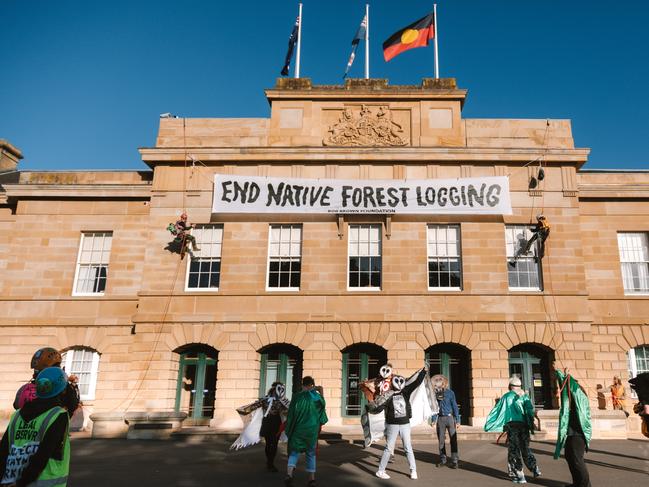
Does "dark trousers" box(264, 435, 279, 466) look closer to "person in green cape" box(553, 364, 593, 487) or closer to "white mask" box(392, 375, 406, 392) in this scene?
"white mask" box(392, 375, 406, 392)

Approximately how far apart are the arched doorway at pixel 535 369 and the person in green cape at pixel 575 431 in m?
8.87

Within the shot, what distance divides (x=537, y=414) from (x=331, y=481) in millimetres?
8784

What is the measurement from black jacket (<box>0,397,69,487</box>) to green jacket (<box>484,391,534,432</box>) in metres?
7.62

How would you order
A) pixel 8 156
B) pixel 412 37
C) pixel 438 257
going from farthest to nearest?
pixel 8 156, pixel 412 37, pixel 438 257

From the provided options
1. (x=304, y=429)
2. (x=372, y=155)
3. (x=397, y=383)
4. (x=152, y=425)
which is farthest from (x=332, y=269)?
(x=304, y=429)

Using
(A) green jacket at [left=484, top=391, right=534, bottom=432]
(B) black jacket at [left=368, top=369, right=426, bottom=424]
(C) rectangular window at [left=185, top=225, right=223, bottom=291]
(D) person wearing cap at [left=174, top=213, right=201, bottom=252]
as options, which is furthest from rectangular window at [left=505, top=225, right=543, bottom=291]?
(D) person wearing cap at [left=174, top=213, right=201, bottom=252]

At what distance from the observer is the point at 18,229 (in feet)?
63.9

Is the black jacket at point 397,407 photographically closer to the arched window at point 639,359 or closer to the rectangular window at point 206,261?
the rectangular window at point 206,261

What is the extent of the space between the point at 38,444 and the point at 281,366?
1329 cm

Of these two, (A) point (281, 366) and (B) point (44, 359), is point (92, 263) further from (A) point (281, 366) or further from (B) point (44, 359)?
(B) point (44, 359)

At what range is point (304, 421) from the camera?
940 centimetres

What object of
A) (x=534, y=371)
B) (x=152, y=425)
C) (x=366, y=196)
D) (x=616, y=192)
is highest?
(x=616, y=192)

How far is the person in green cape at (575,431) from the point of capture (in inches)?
333

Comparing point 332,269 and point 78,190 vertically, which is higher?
point 78,190
